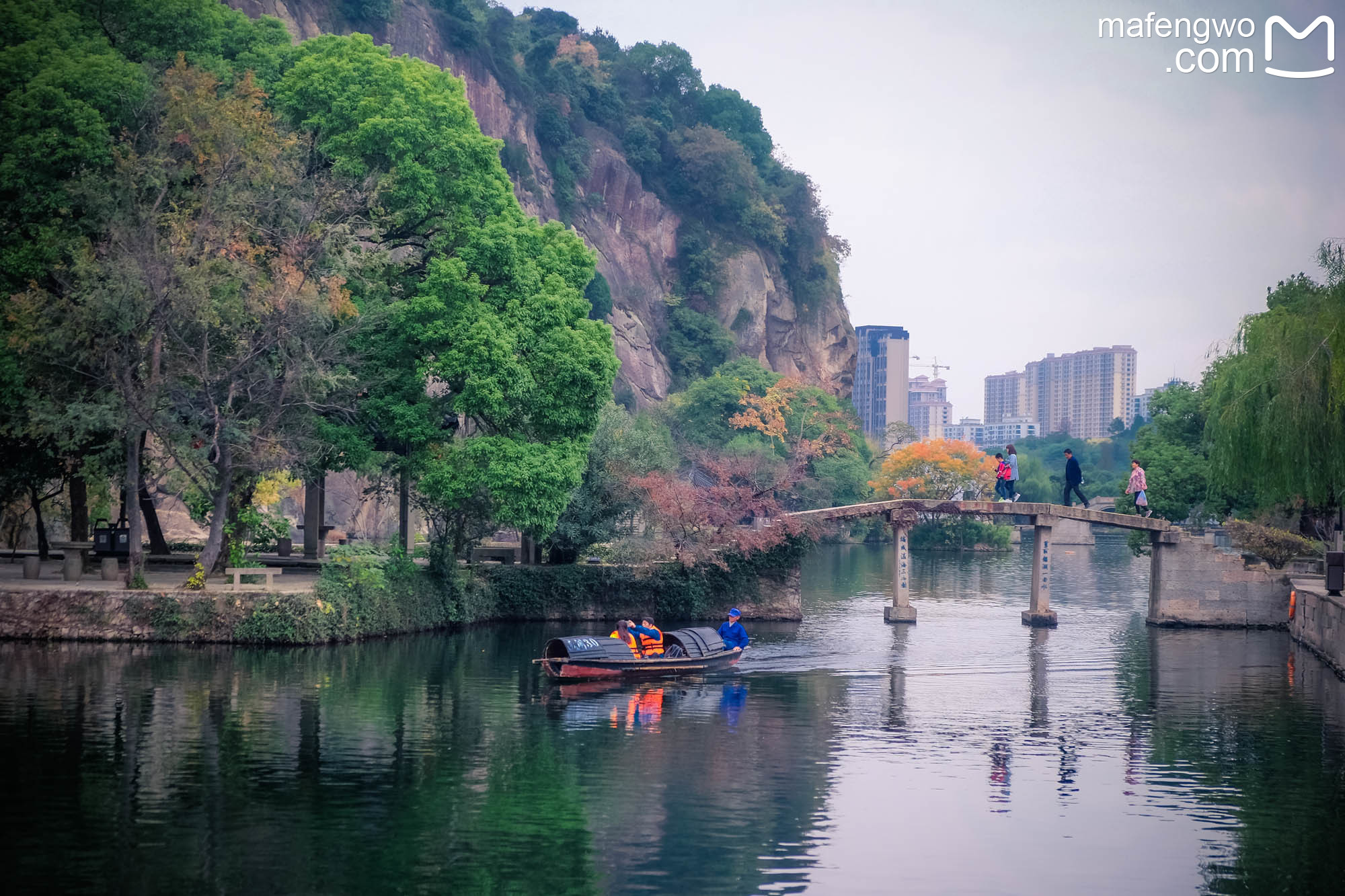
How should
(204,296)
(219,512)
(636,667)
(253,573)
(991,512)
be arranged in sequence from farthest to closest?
(991,512) < (219,512) < (253,573) < (204,296) < (636,667)

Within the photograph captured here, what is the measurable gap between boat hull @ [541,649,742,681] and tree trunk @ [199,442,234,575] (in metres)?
10.4

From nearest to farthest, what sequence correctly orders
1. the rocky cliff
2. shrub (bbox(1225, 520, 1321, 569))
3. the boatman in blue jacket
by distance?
the boatman in blue jacket → shrub (bbox(1225, 520, 1321, 569)) → the rocky cliff

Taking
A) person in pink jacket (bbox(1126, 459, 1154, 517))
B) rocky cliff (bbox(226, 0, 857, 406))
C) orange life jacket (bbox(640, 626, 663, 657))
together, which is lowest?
orange life jacket (bbox(640, 626, 663, 657))

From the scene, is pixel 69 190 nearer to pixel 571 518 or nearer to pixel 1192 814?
pixel 571 518

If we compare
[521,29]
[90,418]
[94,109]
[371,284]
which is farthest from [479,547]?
[521,29]

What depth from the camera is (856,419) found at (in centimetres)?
10862

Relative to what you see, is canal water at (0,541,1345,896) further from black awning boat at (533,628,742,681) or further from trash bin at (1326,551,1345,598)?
trash bin at (1326,551,1345,598)

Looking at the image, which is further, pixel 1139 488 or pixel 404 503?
pixel 1139 488

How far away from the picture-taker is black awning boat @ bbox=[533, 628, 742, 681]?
3089 centimetres

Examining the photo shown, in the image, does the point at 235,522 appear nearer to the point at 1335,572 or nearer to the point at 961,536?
the point at 1335,572

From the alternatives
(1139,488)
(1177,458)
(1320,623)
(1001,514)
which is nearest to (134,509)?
(1001,514)

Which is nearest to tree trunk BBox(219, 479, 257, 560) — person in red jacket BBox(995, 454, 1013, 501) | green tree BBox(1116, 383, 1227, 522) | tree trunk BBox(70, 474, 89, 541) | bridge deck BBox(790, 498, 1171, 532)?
tree trunk BBox(70, 474, 89, 541)

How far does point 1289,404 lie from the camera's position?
118 feet

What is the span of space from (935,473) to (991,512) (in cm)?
4570
